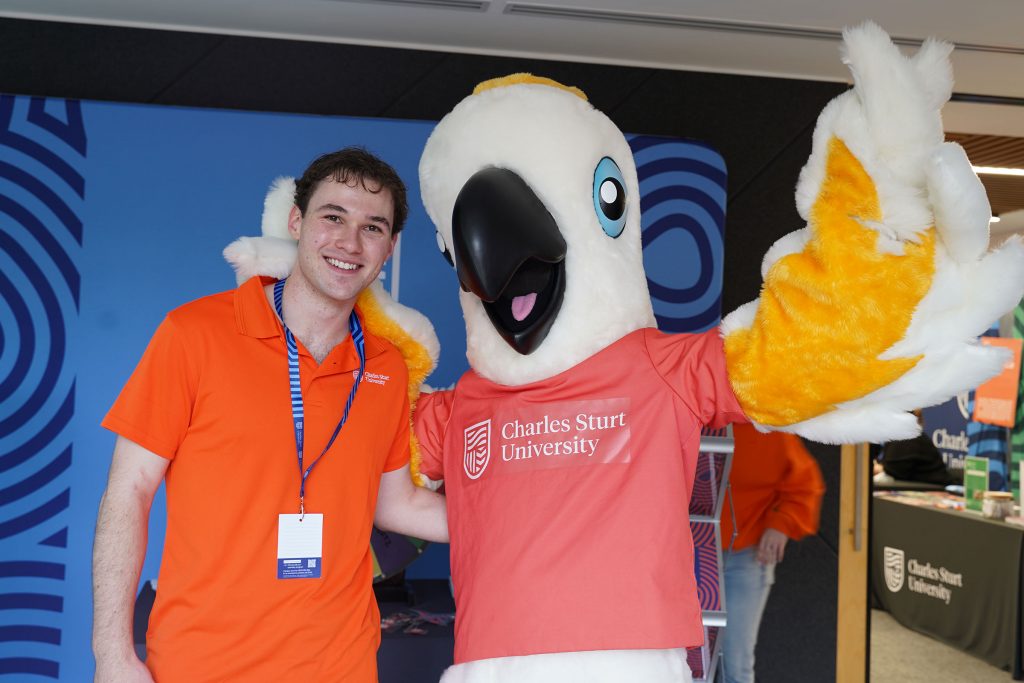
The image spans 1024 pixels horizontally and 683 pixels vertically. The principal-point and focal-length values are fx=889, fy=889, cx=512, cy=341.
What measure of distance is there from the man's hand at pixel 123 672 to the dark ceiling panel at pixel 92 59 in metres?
2.46

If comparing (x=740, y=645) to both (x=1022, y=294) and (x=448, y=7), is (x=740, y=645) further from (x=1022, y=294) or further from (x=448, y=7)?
(x=448, y=7)

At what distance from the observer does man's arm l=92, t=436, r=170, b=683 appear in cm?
165

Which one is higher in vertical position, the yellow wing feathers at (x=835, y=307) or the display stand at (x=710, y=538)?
the yellow wing feathers at (x=835, y=307)

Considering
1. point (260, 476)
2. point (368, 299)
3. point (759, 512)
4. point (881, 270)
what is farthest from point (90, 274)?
point (881, 270)

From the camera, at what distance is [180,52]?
3445 millimetres

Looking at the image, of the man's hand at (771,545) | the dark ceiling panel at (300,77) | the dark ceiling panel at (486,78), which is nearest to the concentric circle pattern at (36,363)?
the dark ceiling panel at (300,77)

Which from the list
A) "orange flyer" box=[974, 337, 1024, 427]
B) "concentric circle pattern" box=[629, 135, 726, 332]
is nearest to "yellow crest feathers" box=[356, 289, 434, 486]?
"concentric circle pattern" box=[629, 135, 726, 332]

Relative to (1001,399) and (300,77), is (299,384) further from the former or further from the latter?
(1001,399)

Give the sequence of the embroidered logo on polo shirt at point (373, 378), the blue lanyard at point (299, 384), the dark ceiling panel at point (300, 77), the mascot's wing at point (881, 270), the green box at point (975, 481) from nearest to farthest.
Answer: the mascot's wing at point (881, 270) < the blue lanyard at point (299, 384) < the embroidered logo on polo shirt at point (373, 378) < the dark ceiling panel at point (300, 77) < the green box at point (975, 481)

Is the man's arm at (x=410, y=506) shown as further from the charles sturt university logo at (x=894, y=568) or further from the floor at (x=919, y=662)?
the charles sturt university logo at (x=894, y=568)

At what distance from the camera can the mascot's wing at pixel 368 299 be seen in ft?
6.67

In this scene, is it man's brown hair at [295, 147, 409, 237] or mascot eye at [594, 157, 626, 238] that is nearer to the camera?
mascot eye at [594, 157, 626, 238]

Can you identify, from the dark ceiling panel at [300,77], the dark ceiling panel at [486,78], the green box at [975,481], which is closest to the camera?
the dark ceiling panel at [300,77]

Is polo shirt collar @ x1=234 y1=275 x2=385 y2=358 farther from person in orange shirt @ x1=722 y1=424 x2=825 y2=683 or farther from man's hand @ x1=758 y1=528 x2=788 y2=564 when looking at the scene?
man's hand @ x1=758 y1=528 x2=788 y2=564
